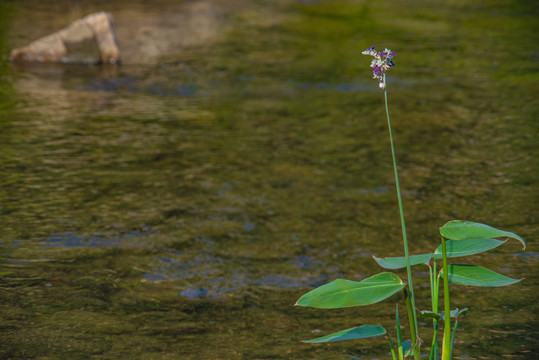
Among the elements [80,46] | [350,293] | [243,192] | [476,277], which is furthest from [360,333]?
[80,46]

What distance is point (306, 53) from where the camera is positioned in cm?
929

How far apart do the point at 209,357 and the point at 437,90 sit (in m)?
5.51

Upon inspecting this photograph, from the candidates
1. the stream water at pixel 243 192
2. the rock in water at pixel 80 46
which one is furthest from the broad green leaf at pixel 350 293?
the rock in water at pixel 80 46

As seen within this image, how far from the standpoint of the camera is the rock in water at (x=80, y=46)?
8.20 metres

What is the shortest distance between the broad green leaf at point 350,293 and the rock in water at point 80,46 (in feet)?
23.7

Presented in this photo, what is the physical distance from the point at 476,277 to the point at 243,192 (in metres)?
2.64

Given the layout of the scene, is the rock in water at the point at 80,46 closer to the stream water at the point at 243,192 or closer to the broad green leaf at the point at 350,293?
the stream water at the point at 243,192

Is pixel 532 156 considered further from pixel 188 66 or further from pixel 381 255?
pixel 188 66

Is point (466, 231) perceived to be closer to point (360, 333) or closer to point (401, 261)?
point (401, 261)

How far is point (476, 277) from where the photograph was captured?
6.17ft

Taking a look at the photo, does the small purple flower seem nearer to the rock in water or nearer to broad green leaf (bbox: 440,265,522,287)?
broad green leaf (bbox: 440,265,522,287)

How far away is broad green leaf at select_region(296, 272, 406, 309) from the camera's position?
177 centimetres

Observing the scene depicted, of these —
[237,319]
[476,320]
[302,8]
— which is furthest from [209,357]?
[302,8]

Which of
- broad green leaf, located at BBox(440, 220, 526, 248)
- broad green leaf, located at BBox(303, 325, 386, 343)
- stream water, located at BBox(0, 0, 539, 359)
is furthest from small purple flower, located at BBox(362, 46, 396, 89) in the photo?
stream water, located at BBox(0, 0, 539, 359)
